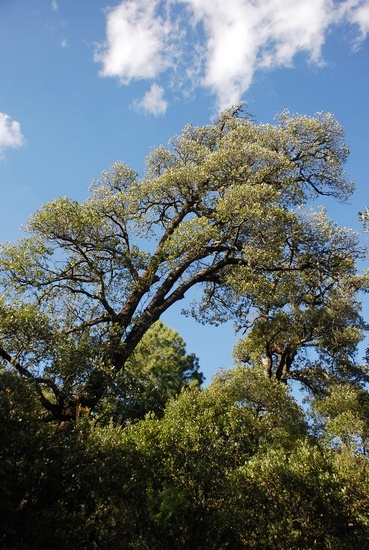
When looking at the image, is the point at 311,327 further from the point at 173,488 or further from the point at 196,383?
the point at 173,488

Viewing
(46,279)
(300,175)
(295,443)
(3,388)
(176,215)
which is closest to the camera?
(3,388)

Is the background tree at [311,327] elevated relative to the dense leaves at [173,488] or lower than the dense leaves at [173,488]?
elevated

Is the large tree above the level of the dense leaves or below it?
above

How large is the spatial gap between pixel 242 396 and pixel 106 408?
7.51 metres

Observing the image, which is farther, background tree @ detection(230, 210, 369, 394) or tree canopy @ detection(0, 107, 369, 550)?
background tree @ detection(230, 210, 369, 394)

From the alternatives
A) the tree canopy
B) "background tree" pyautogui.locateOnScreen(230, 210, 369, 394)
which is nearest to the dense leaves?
the tree canopy

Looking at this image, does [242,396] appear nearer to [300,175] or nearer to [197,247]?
[197,247]

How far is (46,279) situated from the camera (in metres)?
17.3

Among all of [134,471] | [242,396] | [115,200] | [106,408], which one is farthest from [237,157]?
[134,471]

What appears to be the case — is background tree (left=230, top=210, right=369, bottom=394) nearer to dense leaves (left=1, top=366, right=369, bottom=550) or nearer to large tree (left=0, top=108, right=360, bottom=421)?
large tree (left=0, top=108, right=360, bottom=421)

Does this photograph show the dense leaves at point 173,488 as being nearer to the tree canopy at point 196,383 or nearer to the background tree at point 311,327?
the tree canopy at point 196,383

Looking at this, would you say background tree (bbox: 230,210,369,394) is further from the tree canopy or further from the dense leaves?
the dense leaves

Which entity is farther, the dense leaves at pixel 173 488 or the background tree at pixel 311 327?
the background tree at pixel 311 327

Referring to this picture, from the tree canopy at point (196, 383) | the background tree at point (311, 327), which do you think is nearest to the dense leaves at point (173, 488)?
the tree canopy at point (196, 383)
